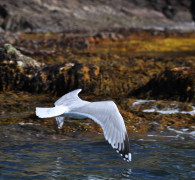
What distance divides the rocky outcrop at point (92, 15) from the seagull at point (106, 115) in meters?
29.2

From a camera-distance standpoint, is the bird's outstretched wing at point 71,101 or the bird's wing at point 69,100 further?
the bird's wing at point 69,100


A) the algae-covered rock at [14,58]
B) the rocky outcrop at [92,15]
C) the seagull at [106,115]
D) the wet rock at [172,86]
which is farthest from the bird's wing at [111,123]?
the rocky outcrop at [92,15]

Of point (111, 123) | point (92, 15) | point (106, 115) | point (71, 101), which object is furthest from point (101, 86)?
point (92, 15)

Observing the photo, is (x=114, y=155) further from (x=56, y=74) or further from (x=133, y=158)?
(x=56, y=74)

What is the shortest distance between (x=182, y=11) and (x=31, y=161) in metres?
51.4

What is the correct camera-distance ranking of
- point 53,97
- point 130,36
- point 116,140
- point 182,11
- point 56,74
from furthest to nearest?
point 182,11 → point 130,36 → point 56,74 → point 53,97 → point 116,140

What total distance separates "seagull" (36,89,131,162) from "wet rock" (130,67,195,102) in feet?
12.6

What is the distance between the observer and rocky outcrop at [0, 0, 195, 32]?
39.1m

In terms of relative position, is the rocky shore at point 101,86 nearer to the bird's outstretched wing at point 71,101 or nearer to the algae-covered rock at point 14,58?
the algae-covered rock at point 14,58

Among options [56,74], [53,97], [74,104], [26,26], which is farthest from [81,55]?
[26,26]

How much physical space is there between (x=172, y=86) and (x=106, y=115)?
468cm

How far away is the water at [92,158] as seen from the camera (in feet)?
21.9

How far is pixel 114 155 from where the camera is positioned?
7.66m

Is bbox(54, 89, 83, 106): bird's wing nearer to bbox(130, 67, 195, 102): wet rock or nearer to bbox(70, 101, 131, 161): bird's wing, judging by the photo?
bbox(70, 101, 131, 161): bird's wing
